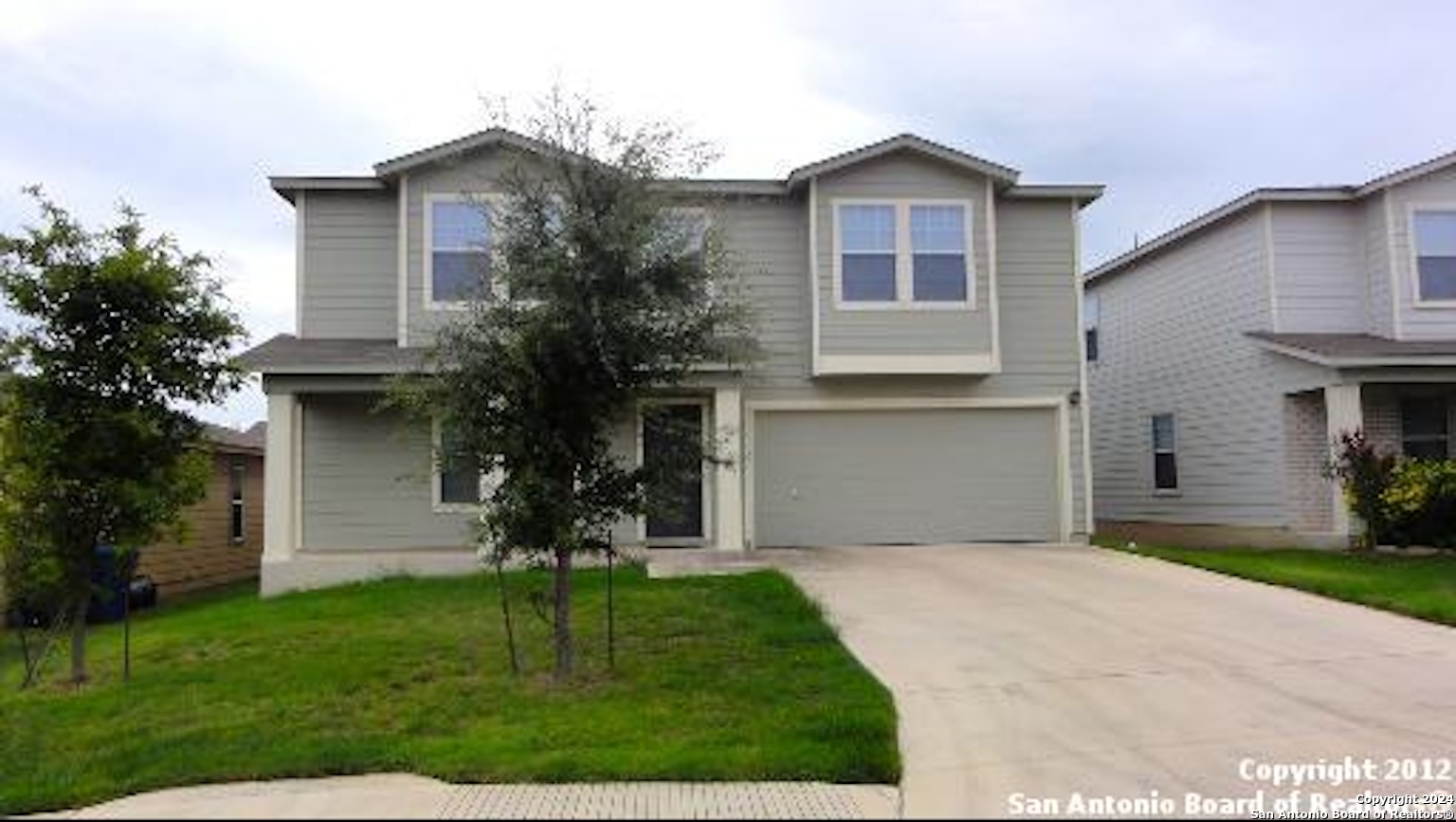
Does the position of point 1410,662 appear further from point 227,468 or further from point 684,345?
point 227,468

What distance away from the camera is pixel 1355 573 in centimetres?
1518

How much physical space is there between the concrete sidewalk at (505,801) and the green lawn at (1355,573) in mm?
7741

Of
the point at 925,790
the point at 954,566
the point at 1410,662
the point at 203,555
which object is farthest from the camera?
the point at 203,555

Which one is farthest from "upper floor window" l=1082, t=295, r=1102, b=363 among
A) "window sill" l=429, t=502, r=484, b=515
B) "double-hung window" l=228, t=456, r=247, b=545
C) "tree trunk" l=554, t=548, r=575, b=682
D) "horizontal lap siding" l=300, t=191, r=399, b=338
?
"tree trunk" l=554, t=548, r=575, b=682

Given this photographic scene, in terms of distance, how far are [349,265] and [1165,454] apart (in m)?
14.6

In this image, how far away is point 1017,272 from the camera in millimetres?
Answer: 19281

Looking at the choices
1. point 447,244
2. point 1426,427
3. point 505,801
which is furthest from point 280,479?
point 1426,427

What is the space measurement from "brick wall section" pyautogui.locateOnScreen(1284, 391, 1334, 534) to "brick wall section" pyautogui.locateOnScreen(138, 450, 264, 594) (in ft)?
58.0

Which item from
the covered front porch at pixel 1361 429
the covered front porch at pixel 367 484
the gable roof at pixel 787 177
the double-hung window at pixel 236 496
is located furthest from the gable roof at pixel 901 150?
the double-hung window at pixel 236 496

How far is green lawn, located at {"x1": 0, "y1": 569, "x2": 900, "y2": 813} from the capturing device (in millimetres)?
7477

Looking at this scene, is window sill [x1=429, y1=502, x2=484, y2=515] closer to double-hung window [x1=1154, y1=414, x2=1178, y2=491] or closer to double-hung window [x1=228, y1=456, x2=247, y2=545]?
double-hung window [x1=228, y1=456, x2=247, y2=545]

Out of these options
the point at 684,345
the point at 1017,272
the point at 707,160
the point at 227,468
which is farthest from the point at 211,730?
the point at 227,468

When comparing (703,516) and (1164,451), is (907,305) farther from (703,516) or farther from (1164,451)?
(1164,451)

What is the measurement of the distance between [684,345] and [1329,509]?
1343 centimetres
